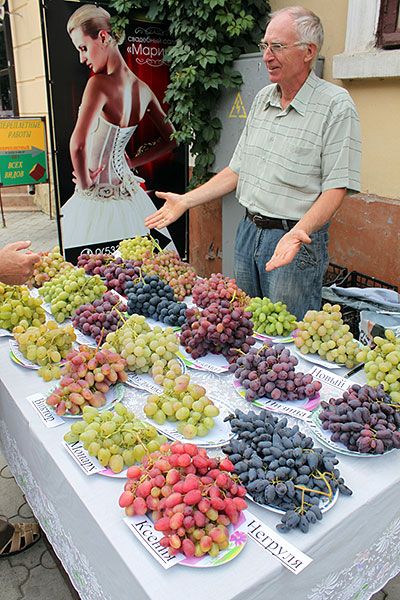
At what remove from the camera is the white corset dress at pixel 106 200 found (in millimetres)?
4492

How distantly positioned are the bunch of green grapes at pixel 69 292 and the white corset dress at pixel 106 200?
2196 millimetres

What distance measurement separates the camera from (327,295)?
3037mm

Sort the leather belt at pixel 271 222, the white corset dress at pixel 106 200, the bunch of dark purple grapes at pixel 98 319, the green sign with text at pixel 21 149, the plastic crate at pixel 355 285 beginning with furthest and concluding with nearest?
the green sign with text at pixel 21 149 → the white corset dress at pixel 106 200 → the plastic crate at pixel 355 285 → the leather belt at pixel 271 222 → the bunch of dark purple grapes at pixel 98 319

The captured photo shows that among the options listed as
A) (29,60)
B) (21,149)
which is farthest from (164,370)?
(29,60)

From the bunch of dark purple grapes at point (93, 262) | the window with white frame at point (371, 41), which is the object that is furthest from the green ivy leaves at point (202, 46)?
the bunch of dark purple grapes at point (93, 262)

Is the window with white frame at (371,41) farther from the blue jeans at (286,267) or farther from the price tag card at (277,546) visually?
the price tag card at (277,546)

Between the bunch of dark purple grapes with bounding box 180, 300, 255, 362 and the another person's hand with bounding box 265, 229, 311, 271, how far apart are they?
0.75 ft

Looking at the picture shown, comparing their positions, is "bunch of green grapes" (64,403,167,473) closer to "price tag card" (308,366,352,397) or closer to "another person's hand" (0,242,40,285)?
"price tag card" (308,366,352,397)

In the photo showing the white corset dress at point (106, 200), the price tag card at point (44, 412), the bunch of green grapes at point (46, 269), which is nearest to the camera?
the price tag card at point (44, 412)

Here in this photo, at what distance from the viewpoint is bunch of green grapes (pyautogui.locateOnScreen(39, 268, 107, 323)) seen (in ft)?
7.42

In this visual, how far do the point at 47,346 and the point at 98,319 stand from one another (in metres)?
0.27

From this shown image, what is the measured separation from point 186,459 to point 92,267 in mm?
1759

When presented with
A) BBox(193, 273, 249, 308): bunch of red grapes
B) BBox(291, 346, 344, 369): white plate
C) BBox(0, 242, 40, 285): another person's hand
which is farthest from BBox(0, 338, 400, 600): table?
BBox(0, 242, 40, 285): another person's hand

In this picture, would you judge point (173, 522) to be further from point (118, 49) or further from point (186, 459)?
point (118, 49)
